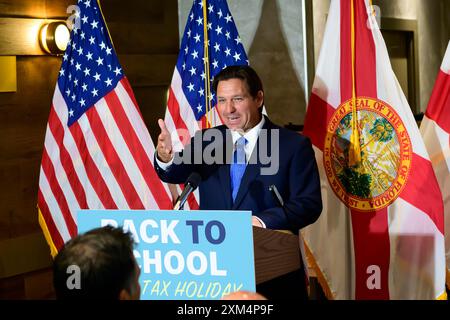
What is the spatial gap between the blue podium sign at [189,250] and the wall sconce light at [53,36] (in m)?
2.43

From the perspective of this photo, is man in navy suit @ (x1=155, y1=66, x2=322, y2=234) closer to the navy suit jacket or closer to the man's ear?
the navy suit jacket

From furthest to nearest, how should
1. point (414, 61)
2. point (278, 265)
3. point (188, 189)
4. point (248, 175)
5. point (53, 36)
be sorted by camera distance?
point (414, 61) < point (53, 36) < point (248, 175) < point (278, 265) < point (188, 189)

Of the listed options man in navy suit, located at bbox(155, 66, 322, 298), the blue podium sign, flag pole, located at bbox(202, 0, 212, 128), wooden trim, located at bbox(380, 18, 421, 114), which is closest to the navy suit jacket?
man in navy suit, located at bbox(155, 66, 322, 298)

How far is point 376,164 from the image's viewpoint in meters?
3.37

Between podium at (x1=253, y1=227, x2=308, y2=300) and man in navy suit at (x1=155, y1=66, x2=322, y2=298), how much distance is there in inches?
1.7

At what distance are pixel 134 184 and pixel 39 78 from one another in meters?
1.08

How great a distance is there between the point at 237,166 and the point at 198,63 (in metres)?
1.27

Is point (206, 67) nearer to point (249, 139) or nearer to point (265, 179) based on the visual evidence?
point (249, 139)

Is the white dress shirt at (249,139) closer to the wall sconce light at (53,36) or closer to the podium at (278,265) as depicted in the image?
the podium at (278,265)

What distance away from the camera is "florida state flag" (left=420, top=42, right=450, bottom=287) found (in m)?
3.43

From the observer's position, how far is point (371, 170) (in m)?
3.37

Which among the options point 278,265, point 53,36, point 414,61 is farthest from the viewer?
point 414,61

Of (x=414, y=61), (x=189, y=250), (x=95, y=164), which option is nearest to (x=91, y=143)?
(x=95, y=164)
